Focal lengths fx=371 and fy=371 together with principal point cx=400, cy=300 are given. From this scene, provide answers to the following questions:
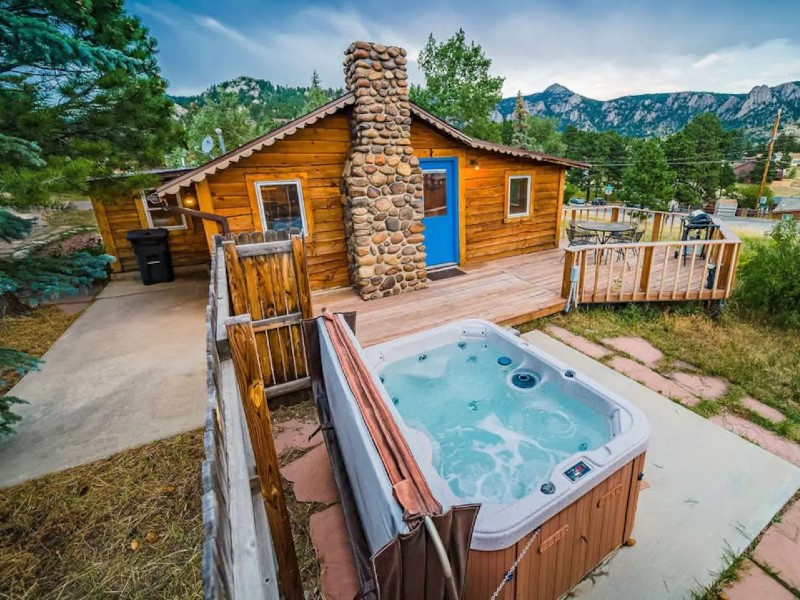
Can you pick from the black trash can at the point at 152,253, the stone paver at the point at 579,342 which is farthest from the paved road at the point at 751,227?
the black trash can at the point at 152,253

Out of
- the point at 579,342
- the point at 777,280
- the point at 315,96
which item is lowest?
the point at 579,342

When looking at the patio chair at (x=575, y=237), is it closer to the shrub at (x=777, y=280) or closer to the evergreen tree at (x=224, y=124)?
the shrub at (x=777, y=280)

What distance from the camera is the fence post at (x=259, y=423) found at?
1520mm

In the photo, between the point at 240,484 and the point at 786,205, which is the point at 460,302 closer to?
the point at 240,484

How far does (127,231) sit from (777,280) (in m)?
11.9

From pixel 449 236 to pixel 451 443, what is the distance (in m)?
4.60

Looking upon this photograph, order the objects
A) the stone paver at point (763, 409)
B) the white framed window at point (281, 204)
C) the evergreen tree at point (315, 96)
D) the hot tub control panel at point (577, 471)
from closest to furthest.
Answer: the hot tub control panel at point (577, 471) → the stone paver at point (763, 409) → the white framed window at point (281, 204) → the evergreen tree at point (315, 96)

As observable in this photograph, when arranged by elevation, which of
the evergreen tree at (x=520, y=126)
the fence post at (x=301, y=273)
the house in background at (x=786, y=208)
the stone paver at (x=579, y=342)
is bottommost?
the house in background at (x=786, y=208)

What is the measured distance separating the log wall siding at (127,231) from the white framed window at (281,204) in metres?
4.42

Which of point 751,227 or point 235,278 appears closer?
point 235,278

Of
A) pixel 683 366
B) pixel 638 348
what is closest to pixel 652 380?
pixel 683 366

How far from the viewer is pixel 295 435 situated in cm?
332

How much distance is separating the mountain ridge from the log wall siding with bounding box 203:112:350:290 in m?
95.6

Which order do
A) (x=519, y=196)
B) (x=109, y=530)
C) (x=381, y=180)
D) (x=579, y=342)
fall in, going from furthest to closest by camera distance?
(x=519, y=196), (x=381, y=180), (x=579, y=342), (x=109, y=530)
